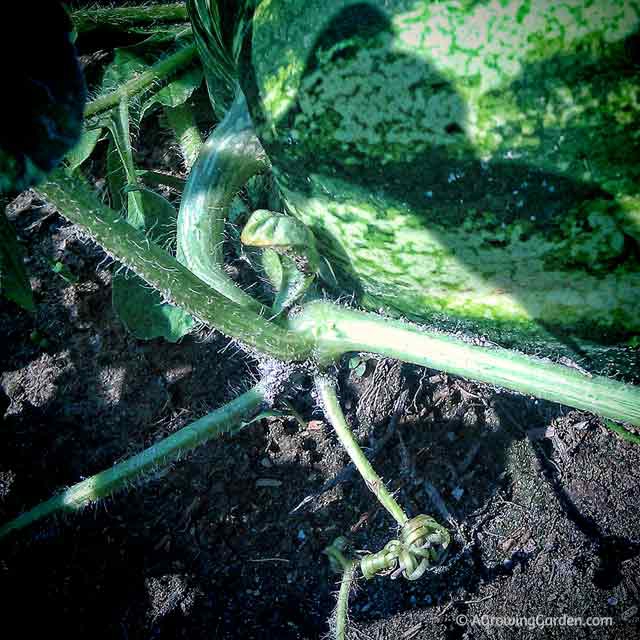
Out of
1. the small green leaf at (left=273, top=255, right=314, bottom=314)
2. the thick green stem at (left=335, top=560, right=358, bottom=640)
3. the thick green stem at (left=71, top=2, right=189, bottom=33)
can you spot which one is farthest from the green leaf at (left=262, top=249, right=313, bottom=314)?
the thick green stem at (left=71, top=2, right=189, bottom=33)

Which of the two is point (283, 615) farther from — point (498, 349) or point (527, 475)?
point (498, 349)

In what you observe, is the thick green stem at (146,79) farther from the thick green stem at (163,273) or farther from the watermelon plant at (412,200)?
the thick green stem at (163,273)

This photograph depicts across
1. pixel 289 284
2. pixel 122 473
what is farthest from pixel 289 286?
pixel 122 473

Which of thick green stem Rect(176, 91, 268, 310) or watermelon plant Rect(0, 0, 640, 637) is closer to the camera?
watermelon plant Rect(0, 0, 640, 637)

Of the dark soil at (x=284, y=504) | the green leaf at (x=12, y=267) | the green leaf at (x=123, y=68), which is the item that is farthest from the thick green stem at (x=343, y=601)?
the green leaf at (x=123, y=68)

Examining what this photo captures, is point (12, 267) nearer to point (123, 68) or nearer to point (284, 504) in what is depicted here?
point (123, 68)

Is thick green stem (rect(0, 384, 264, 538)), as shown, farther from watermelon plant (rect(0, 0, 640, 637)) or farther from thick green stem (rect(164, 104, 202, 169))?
thick green stem (rect(164, 104, 202, 169))

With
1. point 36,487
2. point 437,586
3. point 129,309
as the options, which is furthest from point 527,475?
point 36,487
